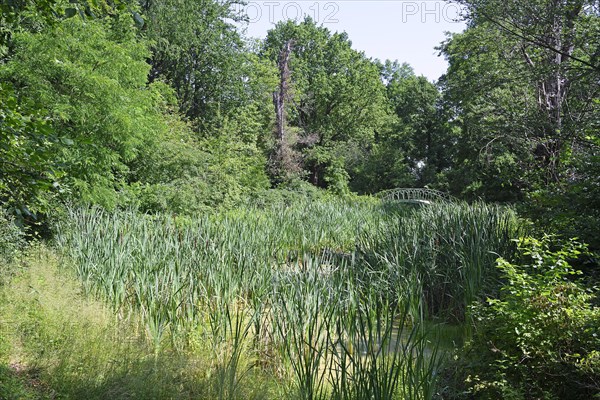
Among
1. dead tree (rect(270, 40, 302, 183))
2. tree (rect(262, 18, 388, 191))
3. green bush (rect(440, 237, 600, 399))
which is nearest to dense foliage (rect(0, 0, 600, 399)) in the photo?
green bush (rect(440, 237, 600, 399))

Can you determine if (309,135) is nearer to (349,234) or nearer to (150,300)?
(349,234)

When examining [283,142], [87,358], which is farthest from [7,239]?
[283,142]

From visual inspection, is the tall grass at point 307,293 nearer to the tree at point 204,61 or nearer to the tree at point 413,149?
the tree at point 204,61

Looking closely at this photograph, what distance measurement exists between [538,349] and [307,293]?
163 centimetres

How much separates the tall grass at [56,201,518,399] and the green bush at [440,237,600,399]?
0.34m

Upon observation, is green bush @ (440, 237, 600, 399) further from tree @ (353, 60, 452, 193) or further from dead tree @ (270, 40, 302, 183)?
tree @ (353, 60, 452, 193)

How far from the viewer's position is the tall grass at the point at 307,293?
294cm

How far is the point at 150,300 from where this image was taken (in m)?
4.09

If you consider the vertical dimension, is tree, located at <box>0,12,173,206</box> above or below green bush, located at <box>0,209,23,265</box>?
above

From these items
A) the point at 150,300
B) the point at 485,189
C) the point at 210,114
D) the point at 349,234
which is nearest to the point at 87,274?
the point at 150,300

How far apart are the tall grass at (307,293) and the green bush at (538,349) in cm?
34

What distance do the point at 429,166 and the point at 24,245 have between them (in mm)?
20874

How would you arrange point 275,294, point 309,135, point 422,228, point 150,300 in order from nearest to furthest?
point 275,294, point 150,300, point 422,228, point 309,135

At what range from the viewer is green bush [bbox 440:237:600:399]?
2.75 m
